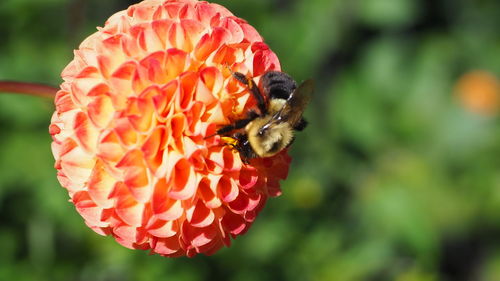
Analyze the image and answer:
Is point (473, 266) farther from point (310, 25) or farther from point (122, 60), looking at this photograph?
point (122, 60)

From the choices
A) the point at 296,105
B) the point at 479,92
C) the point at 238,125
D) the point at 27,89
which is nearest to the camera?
the point at 296,105

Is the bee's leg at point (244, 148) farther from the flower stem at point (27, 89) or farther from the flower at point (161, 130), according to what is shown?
the flower stem at point (27, 89)

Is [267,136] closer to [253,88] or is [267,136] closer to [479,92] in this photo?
[253,88]

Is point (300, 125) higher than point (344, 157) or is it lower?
higher

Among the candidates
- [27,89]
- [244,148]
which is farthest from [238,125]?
[27,89]

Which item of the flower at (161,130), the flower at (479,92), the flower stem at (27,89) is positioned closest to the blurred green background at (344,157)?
the flower at (479,92)

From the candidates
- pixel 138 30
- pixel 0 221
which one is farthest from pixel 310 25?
pixel 138 30
